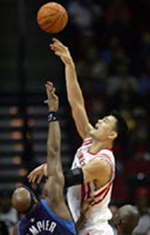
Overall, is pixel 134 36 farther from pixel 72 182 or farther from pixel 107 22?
pixel 72 182

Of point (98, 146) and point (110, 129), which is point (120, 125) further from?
point (98, 146)

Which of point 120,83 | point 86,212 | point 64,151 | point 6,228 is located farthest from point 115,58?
point 86,212

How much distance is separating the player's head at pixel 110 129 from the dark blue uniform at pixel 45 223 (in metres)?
1.27

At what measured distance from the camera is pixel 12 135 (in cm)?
1470

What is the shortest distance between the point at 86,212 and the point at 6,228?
285cm

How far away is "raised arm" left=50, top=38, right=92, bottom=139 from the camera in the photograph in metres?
9.09

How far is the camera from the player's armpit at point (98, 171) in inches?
319

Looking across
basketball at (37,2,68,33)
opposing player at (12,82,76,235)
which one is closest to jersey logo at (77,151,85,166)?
opposing player at (12,82,76,235)

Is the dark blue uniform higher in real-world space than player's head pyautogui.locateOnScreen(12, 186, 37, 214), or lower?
lower

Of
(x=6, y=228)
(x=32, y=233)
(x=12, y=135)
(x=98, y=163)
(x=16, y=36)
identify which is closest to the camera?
(x=32, y=233)

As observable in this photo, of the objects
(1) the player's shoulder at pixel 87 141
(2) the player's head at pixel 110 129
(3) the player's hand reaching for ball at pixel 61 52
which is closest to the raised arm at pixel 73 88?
(3) the player's hand reaching for ball at pixel 61 52

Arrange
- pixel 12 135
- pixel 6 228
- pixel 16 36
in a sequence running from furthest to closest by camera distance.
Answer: pixel 16 36 → pixel 12 135 → pixel 6 228

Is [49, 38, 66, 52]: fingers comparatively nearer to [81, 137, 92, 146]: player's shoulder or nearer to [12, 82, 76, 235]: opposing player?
[81, 137, 92, 146]: player's shoulder

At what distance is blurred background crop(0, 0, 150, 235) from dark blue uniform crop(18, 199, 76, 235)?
4.62m
